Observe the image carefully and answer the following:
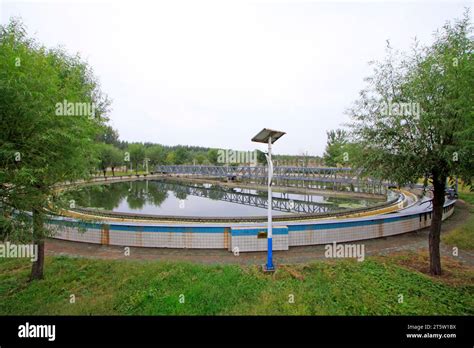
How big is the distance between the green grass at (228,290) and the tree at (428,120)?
5.71 feet

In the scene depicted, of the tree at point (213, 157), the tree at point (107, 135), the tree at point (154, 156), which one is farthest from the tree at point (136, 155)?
the tree at point (213, 157)

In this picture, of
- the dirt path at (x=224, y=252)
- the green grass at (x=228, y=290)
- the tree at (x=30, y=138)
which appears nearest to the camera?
the tree at (x=30, y=138)

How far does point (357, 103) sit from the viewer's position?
20.5 ft

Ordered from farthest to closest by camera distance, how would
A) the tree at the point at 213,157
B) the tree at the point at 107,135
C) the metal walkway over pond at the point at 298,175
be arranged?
the tree at the point at 213,157 → the metal walkway over pond at the point at 298,175 → the tree at the point at 107,135

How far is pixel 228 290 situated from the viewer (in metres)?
4.96

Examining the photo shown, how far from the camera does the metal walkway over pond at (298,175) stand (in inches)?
1175

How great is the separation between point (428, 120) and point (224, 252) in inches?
283

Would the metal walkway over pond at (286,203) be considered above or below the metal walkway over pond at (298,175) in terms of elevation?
below

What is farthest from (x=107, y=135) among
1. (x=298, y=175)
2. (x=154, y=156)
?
(x=298, y=175)

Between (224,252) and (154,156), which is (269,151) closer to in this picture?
(224,252)

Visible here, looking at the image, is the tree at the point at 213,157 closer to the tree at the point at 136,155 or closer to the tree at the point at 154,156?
the tree at the point at 154,156
